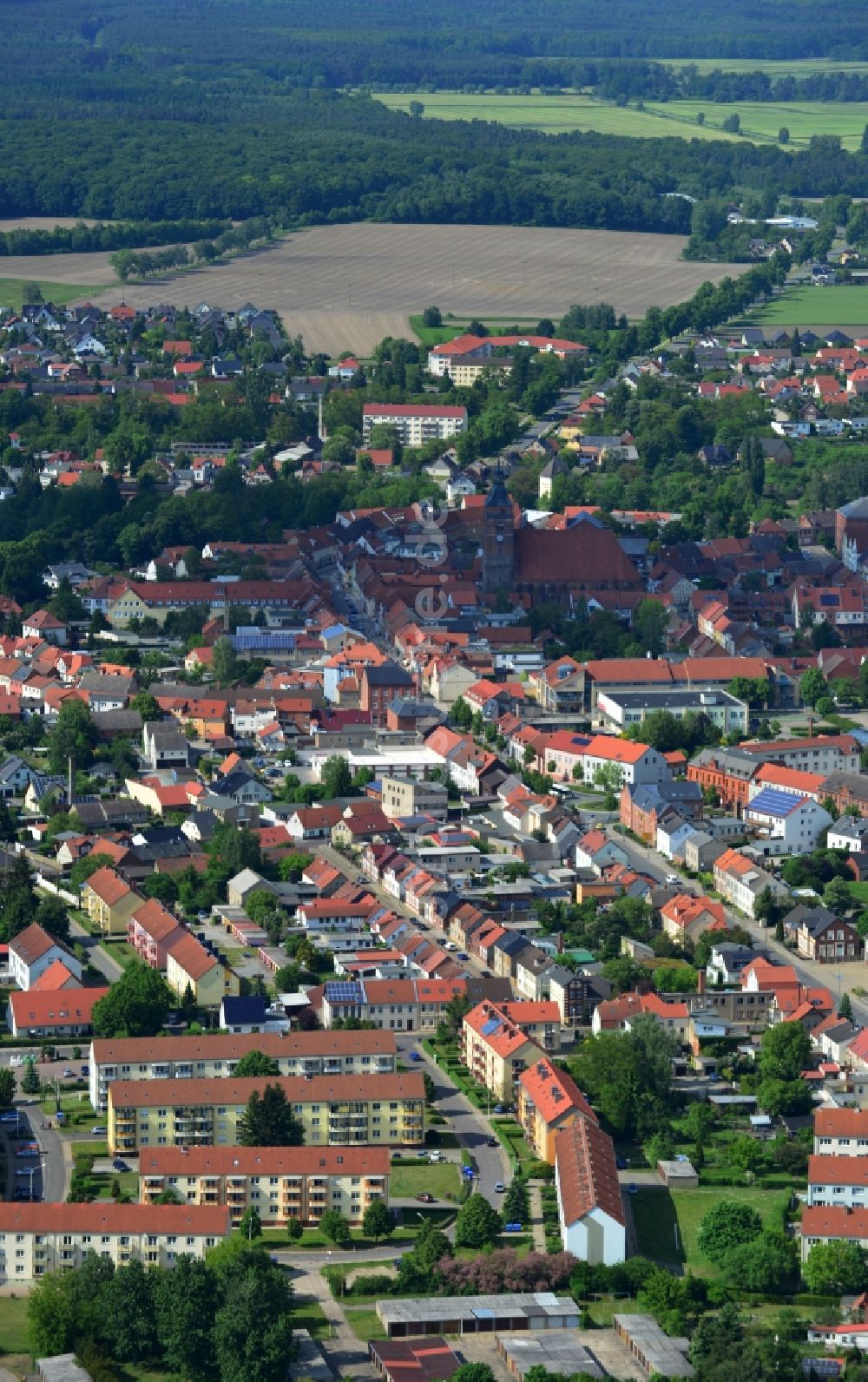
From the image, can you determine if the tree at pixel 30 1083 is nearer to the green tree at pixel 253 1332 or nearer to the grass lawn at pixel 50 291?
the green tree at pixel 253 1332

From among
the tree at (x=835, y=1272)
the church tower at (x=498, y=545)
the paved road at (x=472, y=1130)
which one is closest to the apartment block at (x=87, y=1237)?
the paved road at (x=472, y=1130)

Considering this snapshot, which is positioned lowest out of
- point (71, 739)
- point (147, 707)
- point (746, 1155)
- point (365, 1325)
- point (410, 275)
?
point (410, 275)

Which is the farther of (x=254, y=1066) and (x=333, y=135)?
(x=333, y=135)

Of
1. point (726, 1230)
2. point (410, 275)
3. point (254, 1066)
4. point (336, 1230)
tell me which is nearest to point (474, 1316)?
point (336, 1230)

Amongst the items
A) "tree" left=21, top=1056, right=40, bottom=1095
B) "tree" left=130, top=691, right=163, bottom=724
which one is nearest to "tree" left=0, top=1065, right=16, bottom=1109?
"tree" left=21, top=1056, right=40, bottom=1095

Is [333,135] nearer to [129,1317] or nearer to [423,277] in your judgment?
[423,277]

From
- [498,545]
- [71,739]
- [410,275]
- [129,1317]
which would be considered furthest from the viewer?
[410,275]
